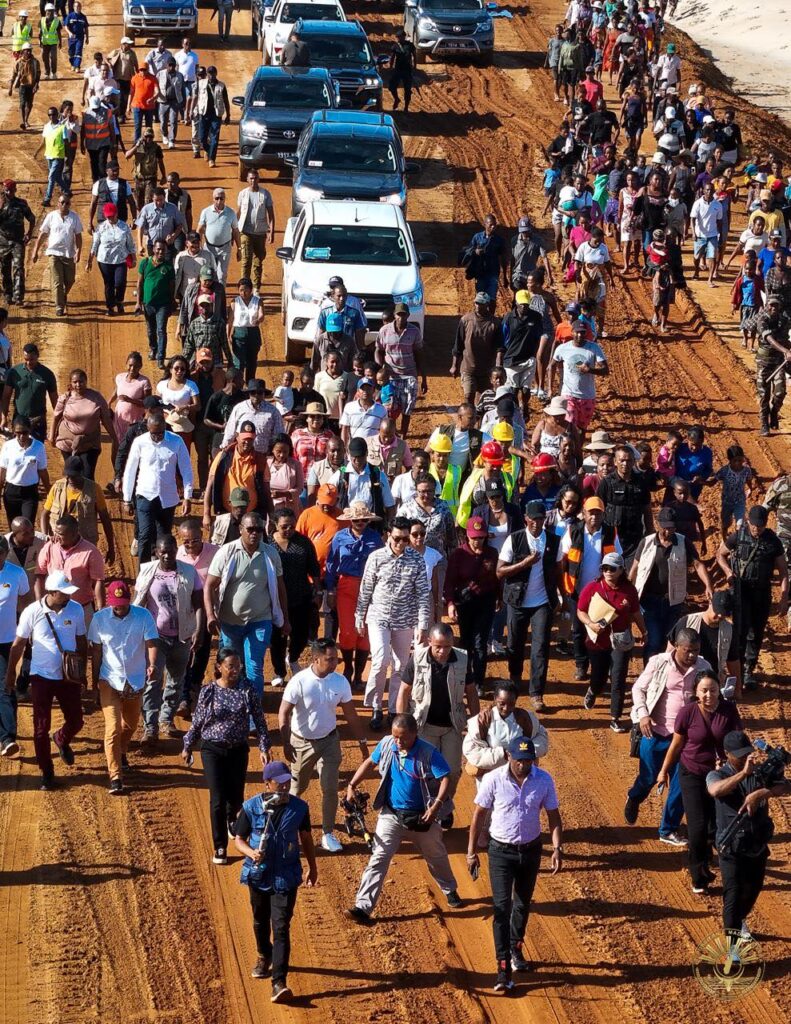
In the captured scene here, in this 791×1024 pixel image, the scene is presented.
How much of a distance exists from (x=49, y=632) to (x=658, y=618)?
5029 mm

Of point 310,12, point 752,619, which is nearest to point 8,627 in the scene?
point 752,619

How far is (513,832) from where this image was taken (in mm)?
10500

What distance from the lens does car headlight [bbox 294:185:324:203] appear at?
82.5 ft

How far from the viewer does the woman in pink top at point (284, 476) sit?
1569cm

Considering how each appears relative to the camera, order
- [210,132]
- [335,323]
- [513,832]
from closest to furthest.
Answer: [513,832], [335,323], [210,132]

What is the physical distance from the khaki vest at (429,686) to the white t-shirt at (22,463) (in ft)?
16.8

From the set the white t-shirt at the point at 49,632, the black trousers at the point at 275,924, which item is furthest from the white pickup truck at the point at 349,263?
the black trousers at the point at 275,924

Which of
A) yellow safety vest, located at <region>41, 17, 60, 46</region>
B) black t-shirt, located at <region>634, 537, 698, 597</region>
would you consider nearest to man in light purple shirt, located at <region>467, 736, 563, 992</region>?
black t-shirt, located at <region>634, 537, 698, 597</region>

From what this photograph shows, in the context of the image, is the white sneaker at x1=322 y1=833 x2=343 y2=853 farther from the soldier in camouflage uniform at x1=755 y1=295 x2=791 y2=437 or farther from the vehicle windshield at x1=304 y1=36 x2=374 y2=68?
the vehicle windshield at x1=304 y1=36 x2=374 y2=68

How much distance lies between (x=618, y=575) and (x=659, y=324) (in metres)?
12.4

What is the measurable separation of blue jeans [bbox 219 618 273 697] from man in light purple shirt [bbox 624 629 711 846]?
2.90 metres

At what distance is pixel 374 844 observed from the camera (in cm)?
1107

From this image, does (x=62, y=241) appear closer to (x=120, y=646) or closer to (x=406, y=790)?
(x=120, y=646)

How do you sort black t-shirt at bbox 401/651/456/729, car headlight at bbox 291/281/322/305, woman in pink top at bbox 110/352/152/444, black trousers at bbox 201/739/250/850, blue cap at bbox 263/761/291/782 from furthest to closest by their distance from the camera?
car headlight at bbox 291/281/322/305 → woman in pink top at bbox 110/352/152/444 → black t-shirt at bbox 401/651/456/729 → black trousers at bbox 201/739/250/850 → blue cap at bbox 263/761/291/782
